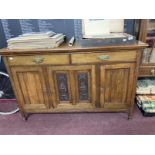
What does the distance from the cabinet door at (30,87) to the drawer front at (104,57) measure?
0.39m

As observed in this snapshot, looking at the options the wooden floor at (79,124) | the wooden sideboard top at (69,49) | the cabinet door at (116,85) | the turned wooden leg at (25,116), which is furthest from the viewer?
the turned wooden leg at (25,116)

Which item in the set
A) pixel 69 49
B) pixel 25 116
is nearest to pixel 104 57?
pixel 69 49

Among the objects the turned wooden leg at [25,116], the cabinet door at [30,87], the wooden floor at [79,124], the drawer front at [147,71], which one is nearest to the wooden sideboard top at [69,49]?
the cabinet door at [30,87]

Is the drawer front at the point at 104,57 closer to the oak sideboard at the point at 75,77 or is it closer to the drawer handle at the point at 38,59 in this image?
the oak sideboard at the point at 75,77

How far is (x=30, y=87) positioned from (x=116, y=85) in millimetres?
869

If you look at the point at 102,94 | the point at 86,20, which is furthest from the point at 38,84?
the point at 86,20

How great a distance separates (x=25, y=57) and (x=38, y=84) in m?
0.31

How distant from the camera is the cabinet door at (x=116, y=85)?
1560 mm

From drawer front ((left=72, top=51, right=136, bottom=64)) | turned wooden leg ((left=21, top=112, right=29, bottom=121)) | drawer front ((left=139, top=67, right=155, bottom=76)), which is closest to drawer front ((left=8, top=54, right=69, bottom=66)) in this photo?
drawer front ((left=72, top=51, right=136, bottom=64))

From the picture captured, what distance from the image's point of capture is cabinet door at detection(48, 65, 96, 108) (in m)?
1.59

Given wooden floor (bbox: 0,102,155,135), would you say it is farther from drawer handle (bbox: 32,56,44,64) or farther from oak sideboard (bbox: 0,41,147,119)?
drawer handle (bbox: 32,56,44,64)

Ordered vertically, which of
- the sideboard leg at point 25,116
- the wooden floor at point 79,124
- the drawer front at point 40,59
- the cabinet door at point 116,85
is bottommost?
the wooden floor at point 79,124

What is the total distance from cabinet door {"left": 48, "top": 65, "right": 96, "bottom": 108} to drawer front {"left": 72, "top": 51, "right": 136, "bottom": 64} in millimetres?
72

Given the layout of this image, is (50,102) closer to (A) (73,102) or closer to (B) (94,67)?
(A) (73,102)
